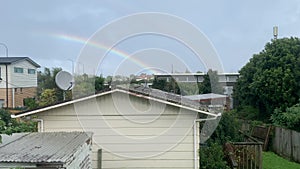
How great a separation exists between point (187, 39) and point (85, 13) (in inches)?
205

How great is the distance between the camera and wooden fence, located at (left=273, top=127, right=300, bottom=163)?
11.8 m

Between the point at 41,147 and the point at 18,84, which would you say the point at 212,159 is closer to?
the point at 41,147

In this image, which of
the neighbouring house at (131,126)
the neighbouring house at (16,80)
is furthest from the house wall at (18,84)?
the neighbouring house at (131,126)

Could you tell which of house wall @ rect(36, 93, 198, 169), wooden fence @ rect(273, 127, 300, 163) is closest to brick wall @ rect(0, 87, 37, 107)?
house wall @ rect(36, 93, 198, 169)

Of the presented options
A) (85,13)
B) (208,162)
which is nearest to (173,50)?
(208,162)

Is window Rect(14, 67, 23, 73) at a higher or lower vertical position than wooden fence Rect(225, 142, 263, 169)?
higher

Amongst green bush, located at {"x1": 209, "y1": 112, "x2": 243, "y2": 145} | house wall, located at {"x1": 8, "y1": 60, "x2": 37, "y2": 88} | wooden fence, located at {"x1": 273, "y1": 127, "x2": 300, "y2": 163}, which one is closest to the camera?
green bush, located at {"x1": 209, "y1": 112, "x2": 243, "y2": 145}

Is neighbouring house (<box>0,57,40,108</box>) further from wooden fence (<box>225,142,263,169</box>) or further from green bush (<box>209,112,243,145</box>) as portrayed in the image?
wooden fence (<box>225,142,263,169</box>)

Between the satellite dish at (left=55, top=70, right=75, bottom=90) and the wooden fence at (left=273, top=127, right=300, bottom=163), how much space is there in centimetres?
856

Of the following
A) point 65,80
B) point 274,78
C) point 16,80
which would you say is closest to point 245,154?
point 65,80

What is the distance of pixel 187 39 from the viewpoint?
26.2 feet

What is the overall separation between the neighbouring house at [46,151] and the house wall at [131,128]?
1.54m

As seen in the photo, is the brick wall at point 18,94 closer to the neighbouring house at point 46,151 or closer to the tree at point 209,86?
the tree at point 209,86

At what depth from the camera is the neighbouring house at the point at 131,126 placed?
728 centimetres
